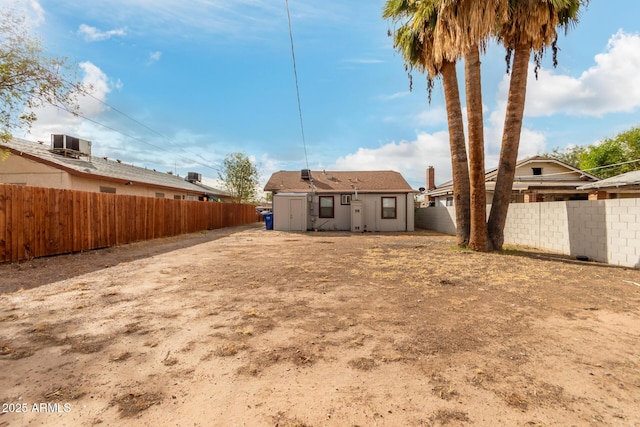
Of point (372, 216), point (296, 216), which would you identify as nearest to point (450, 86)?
point (372, 216)

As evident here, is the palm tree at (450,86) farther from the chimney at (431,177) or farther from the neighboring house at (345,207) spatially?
the chimney at (431,177)

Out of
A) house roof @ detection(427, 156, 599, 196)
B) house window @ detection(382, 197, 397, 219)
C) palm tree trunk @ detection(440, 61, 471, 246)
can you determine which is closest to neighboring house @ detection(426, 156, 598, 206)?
house roof @ detection(427, 156, 599, 196)

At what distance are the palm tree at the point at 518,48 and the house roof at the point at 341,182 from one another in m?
10.3

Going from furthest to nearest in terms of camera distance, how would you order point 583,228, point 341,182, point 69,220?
point 341,182
point 69,220
point 583,228

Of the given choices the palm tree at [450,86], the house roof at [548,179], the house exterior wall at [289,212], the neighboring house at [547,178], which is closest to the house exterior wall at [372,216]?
the house exterior wall at [289,212]

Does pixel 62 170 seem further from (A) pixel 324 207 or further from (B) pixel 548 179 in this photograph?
(B) pixel 548 179

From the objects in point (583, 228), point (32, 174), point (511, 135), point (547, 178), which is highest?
point (511, 135)

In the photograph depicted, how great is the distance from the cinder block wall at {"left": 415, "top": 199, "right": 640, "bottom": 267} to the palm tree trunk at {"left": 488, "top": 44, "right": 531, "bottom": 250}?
6.11ft

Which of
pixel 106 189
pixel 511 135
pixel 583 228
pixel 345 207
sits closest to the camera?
pixel 583 228

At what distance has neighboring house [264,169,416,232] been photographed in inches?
786

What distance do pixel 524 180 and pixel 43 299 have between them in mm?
22421

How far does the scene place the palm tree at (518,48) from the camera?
8727 millimetres

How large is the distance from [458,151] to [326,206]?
11157mm

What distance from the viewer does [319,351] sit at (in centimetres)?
307
